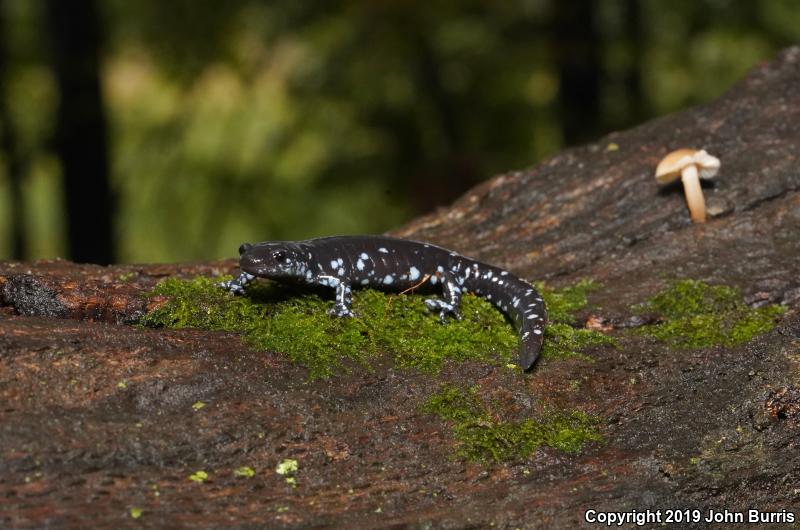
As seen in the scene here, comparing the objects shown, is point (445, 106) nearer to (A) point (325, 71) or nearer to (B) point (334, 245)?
(A) point (325, 71)

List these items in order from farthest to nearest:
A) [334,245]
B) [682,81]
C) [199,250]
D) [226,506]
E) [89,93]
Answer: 1. [199,250]
2. [682,81]
3. [89,93]
4. [334,245]
5. [226,506]

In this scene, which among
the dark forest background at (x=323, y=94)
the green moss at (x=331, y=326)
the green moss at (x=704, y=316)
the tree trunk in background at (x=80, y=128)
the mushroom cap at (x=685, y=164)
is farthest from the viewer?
the dark forest background at (x=323, y=94)

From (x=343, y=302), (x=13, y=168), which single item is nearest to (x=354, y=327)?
(x=343, y=302)

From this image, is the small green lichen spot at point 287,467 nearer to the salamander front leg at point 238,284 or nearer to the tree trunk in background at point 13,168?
the salamander front leg at point 238,284

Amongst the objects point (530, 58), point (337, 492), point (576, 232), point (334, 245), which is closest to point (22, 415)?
point (337, 492)

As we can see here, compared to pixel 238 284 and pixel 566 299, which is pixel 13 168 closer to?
pixel 238 284

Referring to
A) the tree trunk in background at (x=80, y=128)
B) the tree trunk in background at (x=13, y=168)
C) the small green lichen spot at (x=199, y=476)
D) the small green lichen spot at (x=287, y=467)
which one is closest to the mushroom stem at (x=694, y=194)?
the small green lichen spot at (x=287, y=467)

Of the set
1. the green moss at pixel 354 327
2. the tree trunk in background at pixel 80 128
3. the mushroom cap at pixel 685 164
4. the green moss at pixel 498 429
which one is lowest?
the green moss at pixel 498 429

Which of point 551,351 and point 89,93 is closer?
point 551,351
